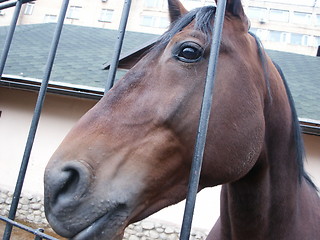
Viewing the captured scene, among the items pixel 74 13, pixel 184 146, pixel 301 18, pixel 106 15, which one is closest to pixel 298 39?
pixel 301 18

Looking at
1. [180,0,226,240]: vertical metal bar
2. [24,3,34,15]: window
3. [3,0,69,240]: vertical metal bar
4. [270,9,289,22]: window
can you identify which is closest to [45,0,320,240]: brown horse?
[180,0,226,240]: vertical metal bar

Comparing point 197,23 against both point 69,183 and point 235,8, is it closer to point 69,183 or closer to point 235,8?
point 235,8

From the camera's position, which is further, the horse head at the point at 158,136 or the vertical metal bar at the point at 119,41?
the vertical metal bar at the point at 119,41

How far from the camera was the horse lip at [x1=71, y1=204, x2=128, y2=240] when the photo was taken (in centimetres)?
82

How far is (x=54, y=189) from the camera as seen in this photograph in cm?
81

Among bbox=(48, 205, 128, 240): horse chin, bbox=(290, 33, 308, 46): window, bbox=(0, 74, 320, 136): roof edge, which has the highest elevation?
bbox=(290, 33, 308, 46): window

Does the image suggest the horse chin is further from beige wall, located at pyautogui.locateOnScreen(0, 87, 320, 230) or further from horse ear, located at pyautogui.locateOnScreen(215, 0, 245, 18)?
beige wall, located at pyautogui.locateOnScreen(0, 87, 320, 230)

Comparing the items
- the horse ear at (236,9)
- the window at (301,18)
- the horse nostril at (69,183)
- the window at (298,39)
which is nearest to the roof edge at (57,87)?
the horse ear at (236,9)

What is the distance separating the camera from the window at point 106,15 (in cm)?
2644

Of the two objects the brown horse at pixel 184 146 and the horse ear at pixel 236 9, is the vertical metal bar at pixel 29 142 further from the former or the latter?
the horse ear at pixel 236 9

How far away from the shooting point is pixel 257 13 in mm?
28688

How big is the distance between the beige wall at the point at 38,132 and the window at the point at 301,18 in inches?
1167

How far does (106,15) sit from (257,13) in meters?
16.8

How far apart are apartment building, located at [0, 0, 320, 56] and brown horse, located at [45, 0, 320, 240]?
26.4 meters
